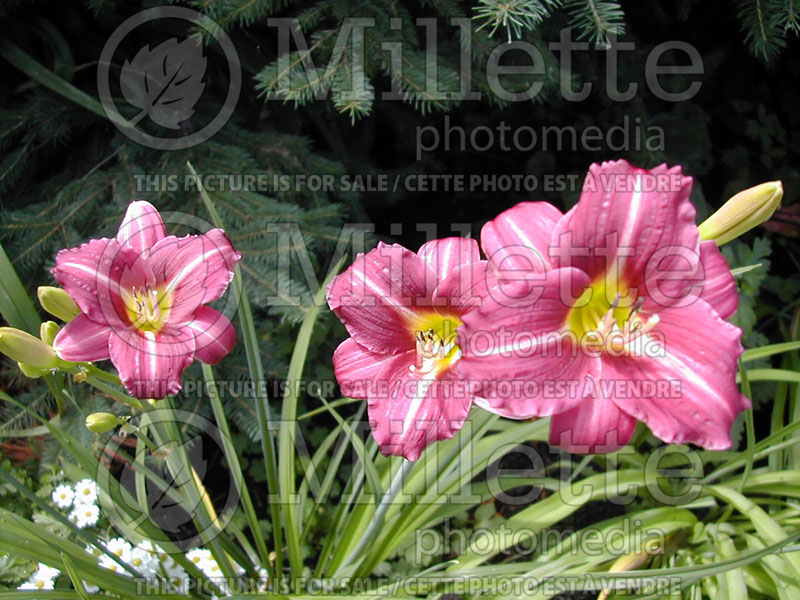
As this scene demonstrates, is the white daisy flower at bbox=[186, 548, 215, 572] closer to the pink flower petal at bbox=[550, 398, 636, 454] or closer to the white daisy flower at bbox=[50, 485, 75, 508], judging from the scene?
the white daisy flower at bbox=[50, 485, 75, 508]

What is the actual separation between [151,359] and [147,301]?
0.14 metres

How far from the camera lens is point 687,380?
71 cm

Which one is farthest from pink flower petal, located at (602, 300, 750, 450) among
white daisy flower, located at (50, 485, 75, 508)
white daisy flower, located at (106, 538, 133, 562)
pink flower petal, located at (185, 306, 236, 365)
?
white daisy flower, located at (50, 485, 75, 508)

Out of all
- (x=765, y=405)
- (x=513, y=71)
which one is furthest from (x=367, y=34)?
(x=765, y=405)

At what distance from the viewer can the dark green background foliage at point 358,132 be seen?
1388mm

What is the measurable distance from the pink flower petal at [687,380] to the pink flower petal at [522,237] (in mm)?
154

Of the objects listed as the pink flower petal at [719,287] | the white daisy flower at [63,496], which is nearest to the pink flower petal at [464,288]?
the pink flower petal at [719,287]

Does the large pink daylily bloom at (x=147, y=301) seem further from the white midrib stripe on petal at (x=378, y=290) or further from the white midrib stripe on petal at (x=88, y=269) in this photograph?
the white midrib stripe on petal at (x=378, y=290)

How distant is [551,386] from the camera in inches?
27.6

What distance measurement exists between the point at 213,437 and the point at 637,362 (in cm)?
118

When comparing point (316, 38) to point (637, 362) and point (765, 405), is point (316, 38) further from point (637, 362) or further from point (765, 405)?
point (765, 405)

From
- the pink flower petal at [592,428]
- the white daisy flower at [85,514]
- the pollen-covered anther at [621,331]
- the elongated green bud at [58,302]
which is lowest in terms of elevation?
the white daisy flower at [85,514]

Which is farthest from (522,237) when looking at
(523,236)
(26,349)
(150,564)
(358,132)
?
(358,132)

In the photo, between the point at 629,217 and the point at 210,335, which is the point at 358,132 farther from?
the point at 629,217
